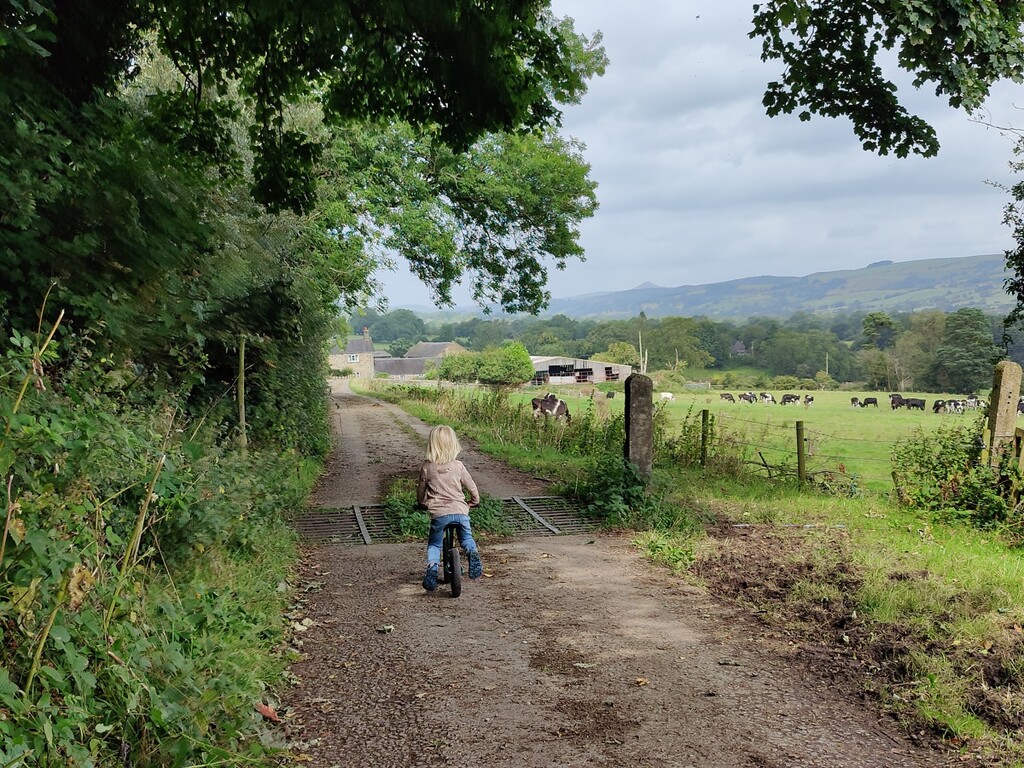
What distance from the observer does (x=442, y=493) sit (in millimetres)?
6949

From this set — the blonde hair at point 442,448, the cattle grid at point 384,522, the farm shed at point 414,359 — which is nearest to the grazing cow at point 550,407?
the cattle grid at point 384,522

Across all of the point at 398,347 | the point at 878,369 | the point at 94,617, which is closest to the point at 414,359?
the point at 398,347

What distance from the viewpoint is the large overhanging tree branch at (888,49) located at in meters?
7.15

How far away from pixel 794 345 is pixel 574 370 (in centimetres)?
4348

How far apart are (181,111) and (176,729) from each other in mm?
8381

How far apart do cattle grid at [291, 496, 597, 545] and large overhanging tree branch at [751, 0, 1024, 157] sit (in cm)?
630

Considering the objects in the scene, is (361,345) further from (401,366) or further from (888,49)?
(888,49)

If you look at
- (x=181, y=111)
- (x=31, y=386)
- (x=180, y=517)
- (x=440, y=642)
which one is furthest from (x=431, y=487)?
(x=181, y=111)

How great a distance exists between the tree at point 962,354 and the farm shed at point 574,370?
94.9 feet

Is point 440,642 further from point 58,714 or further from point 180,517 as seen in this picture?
point 58,714

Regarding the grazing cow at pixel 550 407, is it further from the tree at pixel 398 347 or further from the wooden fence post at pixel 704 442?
the tree at pixel 398 347

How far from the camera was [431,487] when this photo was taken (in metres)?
6.98

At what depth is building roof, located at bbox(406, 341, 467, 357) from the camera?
13612cm

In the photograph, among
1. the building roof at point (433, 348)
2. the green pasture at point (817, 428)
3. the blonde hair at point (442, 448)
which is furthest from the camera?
the building roof at point (433, 348)
